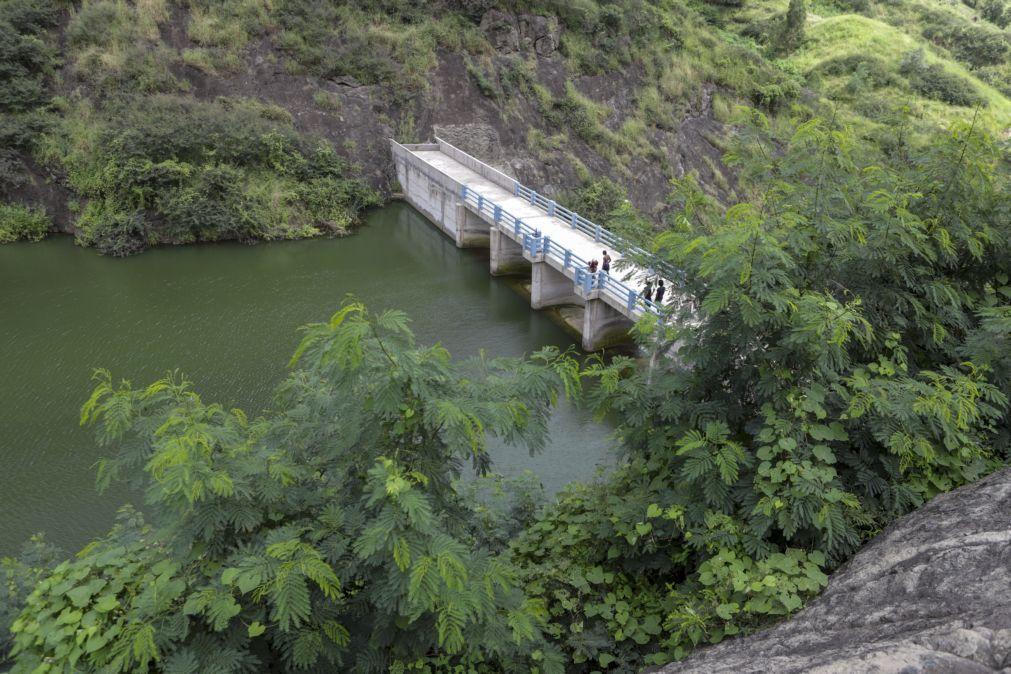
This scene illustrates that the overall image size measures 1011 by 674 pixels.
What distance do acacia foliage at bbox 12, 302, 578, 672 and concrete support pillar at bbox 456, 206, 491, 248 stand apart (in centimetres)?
1999

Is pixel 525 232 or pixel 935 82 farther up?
pixel 935 82

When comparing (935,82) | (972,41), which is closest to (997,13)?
(972,41)

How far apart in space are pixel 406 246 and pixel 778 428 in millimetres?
21871

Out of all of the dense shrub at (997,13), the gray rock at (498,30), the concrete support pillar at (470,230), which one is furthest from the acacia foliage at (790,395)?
the dense shrub at (997,13)

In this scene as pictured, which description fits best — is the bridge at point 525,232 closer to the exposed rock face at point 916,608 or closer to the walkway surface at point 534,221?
the walkway surface at point 534,221

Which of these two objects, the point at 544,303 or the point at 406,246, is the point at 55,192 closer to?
the point at 406,246

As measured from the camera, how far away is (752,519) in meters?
5.16

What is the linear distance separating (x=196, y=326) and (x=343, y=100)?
1585 centimetres

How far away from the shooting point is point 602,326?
1833cm

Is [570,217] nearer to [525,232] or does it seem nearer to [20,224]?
[525,232]

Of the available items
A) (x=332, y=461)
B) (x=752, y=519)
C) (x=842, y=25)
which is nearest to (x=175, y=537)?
(x=332, y=461)

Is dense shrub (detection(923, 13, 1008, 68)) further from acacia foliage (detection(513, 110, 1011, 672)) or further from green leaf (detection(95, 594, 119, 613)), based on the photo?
green leaf (detection(95, 594, 119, 613))

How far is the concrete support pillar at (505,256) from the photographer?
73.8 ft

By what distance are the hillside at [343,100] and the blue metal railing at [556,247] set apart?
235 inches
